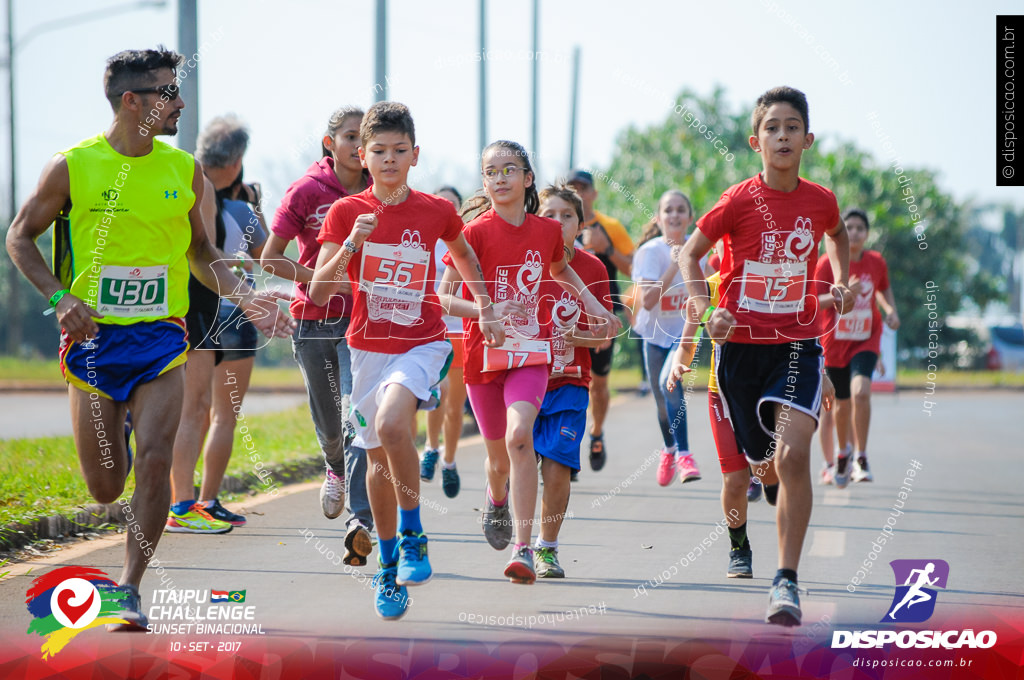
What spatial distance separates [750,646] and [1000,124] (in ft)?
12.5

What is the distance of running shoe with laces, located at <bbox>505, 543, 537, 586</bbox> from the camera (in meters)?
5.41

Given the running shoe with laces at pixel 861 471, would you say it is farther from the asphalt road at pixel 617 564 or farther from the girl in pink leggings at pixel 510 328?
the girl in pink leggings at pixel 510 328

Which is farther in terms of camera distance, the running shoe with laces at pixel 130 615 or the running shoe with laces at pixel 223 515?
the running shoe with laces at pixel 223 515

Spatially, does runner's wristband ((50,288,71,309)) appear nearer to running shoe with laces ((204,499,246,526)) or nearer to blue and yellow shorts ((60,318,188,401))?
blue and yellow shorts ((60,318,188,401))

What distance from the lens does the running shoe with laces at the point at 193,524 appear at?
6.94 metres

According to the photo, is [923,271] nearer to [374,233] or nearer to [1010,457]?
[1010,457]

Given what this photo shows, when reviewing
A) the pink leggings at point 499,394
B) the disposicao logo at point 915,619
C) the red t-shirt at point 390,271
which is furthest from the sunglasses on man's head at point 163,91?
the disposicao logo at point 915,619

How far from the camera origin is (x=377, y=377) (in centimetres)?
516

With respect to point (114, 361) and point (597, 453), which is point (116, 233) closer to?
point (114, 361)

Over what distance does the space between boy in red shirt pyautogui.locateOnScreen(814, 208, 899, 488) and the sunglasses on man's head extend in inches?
233

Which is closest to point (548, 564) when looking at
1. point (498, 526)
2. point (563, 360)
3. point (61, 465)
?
point (498, 526)

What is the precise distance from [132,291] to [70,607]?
123cm

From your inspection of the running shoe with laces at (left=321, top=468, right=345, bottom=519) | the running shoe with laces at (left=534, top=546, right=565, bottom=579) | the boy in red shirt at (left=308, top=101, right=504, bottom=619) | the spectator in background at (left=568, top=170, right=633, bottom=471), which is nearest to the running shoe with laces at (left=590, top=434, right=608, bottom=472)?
the spectator in background at (left=568, top=170, right=633, bottom=471)

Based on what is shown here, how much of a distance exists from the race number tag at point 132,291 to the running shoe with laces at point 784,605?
262 centimetres
